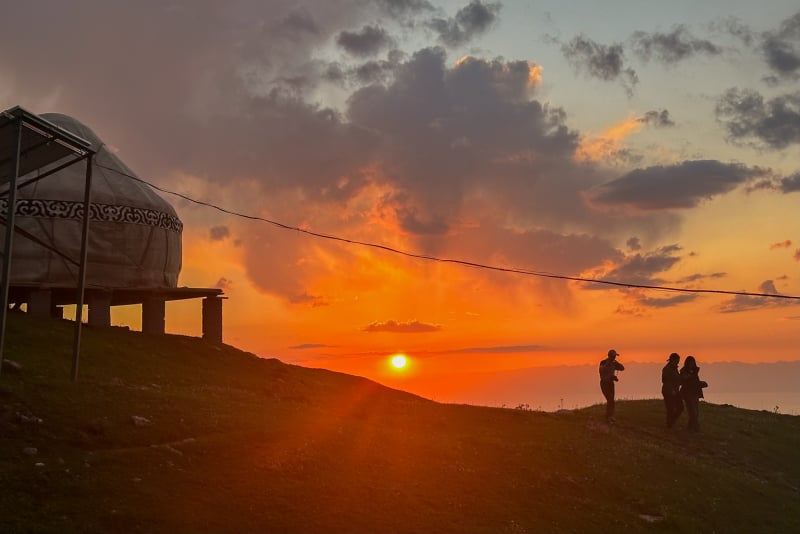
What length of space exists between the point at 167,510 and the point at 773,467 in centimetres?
2414

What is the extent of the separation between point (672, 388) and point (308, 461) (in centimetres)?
1910

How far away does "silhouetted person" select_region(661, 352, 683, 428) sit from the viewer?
30.3 m

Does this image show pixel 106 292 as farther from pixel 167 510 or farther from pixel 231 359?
pixel 167 510

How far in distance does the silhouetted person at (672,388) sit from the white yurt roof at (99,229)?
2341cm

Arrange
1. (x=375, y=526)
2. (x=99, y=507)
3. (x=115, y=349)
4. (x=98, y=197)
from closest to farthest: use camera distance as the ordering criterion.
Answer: (x=99, y=507), (x=375, y=526), (x=115, y=349), (x=98, y=197)

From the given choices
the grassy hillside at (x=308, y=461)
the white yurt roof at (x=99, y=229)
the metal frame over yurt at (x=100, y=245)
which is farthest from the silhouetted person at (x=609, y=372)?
the white yurt roof at (x=99, y=229)

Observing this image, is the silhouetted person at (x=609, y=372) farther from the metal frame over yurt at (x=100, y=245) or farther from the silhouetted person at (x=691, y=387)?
the metal frame over yurt at (x=100, y=245)

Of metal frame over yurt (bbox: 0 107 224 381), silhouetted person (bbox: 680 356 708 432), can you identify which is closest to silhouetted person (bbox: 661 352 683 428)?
silhouetted person (bbox: 680 356 708 432)

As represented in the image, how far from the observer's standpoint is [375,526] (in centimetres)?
1369

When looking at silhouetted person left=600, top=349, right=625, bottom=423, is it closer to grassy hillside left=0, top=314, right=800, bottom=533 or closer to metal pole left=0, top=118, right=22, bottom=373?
grassy hillside left=0, top=314, right=800, bottom=533

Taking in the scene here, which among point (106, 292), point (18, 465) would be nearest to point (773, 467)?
point (18, 465)

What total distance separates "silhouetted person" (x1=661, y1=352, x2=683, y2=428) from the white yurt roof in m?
23.4

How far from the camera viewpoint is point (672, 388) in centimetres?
3033

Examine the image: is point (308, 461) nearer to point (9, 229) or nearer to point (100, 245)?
point (9, 229)
